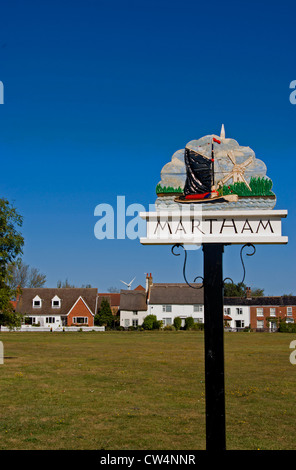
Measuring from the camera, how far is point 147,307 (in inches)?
3137

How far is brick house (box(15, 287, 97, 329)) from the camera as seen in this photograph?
7494cm

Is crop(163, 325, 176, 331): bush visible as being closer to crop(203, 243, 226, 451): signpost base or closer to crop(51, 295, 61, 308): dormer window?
crop(51, 295, 61, 308): dormer window

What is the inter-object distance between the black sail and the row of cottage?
7083 cm

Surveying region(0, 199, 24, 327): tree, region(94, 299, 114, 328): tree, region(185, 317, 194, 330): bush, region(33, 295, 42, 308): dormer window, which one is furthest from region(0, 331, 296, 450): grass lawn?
region(33, 295, 42, 308): dormer window

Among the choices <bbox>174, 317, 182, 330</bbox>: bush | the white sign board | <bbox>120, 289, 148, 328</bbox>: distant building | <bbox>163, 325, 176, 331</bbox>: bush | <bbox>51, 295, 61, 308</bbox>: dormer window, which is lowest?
<bbox>163, 325, 176, 331</bbox>: bush

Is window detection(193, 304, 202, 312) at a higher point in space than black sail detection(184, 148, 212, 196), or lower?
lower

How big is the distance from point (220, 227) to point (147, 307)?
75019 mm

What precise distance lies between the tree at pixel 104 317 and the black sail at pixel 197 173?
70.2 metres

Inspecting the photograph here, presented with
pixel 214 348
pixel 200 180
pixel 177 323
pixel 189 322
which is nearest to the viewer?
pixel 214 348

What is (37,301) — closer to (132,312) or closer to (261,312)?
(132,312)

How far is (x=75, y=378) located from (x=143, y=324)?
56356 millimetres

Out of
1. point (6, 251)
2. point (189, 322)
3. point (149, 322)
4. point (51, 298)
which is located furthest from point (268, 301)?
point (6, 251)

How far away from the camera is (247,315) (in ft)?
276

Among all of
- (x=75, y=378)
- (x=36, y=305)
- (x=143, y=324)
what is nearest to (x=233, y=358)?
(x=75, y=378)
